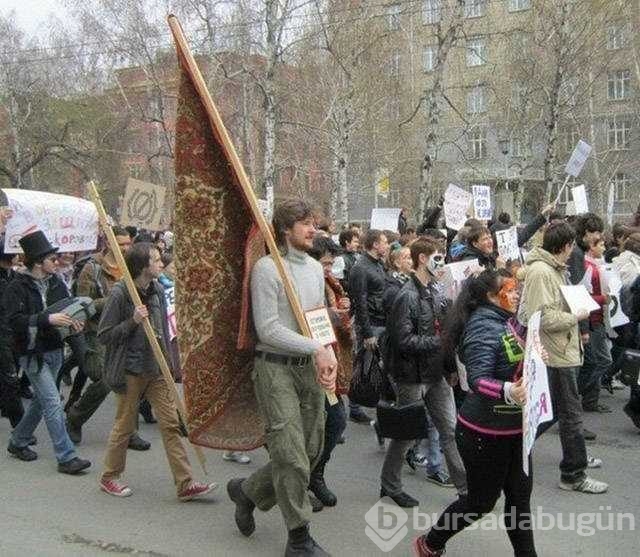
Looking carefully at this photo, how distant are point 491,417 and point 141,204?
644cm

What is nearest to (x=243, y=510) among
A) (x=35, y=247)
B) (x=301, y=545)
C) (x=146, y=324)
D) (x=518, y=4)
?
(x=301, y=545)

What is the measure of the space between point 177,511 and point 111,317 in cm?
140

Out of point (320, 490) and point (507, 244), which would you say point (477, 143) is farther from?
point (320, 490)

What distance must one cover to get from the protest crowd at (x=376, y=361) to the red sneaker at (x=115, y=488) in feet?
0.03

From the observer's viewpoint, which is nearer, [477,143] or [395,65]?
[395,65]

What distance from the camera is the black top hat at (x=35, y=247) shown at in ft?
20.8

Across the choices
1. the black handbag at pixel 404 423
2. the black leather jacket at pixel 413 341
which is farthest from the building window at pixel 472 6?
the black handbag at pixel 404 423

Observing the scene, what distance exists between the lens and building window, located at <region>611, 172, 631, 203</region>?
40688 millimetres

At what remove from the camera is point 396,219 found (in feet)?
41.0

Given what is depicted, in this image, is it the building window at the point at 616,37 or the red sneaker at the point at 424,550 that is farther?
the building window at the point at 616,37

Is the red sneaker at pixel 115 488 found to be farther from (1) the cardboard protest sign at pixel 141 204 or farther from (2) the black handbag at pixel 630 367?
(1) the cardboard protest sign at pixel 141 204

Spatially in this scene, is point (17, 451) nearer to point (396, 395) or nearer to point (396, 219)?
point (396, 395)

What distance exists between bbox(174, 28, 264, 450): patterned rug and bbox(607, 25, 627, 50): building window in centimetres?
2682

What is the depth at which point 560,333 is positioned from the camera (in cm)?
568
